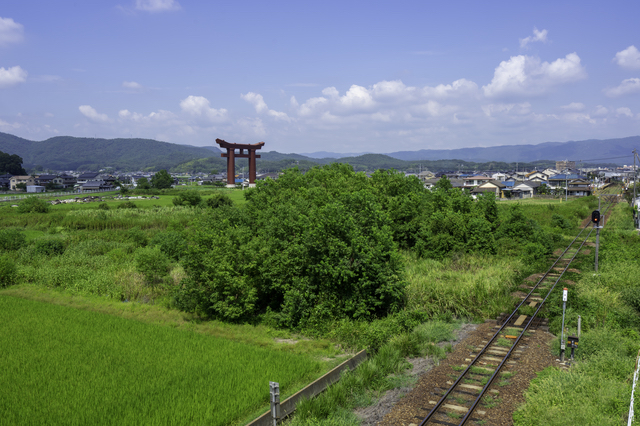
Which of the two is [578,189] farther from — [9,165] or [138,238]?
[9,165]

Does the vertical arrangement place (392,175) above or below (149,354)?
above

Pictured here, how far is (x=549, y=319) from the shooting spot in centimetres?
1798

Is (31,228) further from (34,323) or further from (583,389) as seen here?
(583,389)

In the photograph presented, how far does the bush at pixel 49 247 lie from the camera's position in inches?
1458

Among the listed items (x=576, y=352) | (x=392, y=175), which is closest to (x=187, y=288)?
(x=576, y=352)

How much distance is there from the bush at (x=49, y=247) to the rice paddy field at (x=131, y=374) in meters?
19.7

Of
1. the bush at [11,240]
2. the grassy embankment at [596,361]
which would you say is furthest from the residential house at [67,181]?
the grassy embankment at [596,361]

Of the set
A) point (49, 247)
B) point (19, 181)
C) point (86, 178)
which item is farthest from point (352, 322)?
point (86, 178)

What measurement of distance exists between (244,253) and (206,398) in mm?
9321

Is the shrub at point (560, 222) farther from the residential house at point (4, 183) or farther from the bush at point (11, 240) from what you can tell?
the residential house at point (4, 183)

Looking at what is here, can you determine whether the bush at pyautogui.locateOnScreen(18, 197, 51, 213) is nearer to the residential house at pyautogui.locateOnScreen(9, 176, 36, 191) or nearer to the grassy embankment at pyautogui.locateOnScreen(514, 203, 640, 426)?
the grassy embankment at pyautogui.locateOnScreen(514, 203, 640, 426)

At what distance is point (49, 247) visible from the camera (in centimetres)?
3766

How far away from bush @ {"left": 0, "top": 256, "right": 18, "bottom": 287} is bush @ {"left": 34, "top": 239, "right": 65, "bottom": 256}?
26.5ft

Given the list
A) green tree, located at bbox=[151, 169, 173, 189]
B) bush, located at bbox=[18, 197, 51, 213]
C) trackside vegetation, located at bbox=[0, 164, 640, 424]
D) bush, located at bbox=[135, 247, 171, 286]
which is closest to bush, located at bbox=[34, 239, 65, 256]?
trackside vegetation, located at bbox=[0, 164, 640, 424]
